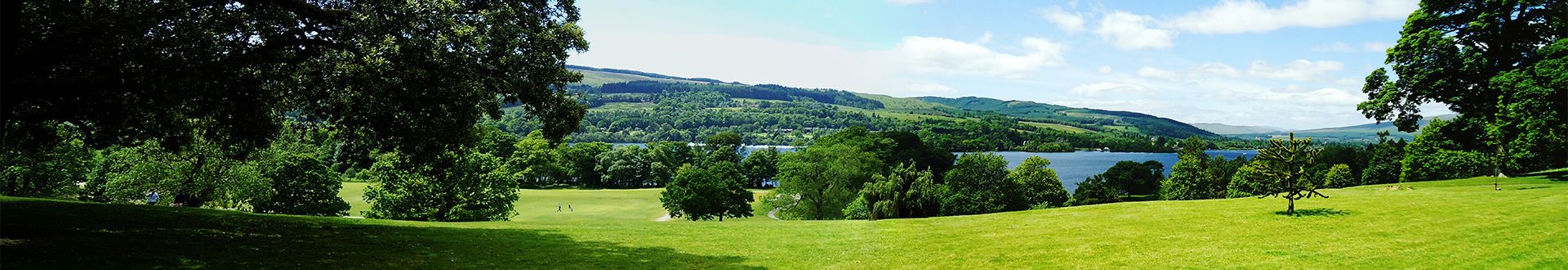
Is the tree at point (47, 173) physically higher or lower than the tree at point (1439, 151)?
lower

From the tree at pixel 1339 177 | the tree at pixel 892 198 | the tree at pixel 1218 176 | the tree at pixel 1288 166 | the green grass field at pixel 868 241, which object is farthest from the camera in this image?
the tree at pixel 1218 176

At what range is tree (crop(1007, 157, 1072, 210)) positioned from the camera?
76.2 m

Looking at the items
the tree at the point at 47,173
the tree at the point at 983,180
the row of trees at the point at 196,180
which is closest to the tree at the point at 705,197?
the tree at the point at 983,180

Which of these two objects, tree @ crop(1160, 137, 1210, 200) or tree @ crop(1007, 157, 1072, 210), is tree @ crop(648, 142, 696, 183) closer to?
tree @ crop(1007, 157, 1072, 210)

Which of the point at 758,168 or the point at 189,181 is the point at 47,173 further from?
the point at 758,168

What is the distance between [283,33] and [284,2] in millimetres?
699

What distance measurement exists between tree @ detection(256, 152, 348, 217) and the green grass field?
91.7 feet

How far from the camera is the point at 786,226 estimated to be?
2827 centimetres

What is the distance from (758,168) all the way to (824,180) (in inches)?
2260

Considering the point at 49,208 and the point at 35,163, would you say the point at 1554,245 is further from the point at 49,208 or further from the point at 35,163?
the point at 35,163

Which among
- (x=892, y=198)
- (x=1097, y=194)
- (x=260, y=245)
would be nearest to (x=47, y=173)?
(x=260, y=245)

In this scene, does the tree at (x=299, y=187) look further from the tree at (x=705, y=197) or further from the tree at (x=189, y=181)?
the tree at (x=705, y=197)

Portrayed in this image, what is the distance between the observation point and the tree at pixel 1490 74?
91.2 ft

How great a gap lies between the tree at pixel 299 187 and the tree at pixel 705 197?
25076mm
